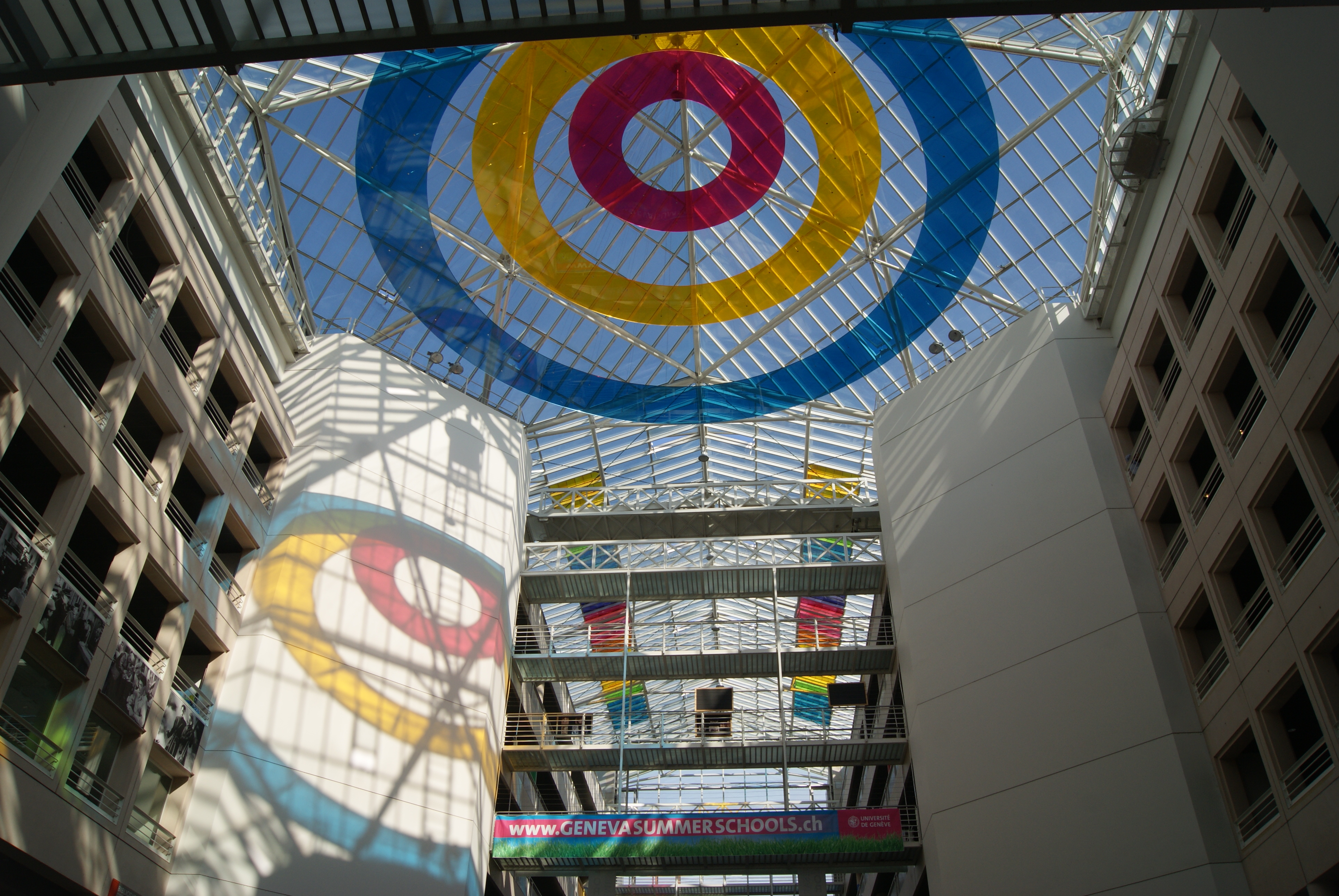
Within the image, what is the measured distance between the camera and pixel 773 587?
3719 centimetres

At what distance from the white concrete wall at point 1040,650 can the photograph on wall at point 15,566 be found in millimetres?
22265

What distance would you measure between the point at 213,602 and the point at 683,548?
80.9ft

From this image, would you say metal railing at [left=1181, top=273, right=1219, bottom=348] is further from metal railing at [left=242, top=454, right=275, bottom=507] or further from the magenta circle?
metal railing at [left=242, top=454, right=275, bottom=507]

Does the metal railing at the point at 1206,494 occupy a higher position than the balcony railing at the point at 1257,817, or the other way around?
the metal railing at the point at 1206,494

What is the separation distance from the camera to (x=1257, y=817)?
2041 cm

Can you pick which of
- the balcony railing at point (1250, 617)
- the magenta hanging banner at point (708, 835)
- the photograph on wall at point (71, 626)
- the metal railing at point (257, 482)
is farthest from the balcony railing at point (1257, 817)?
the metal railing at point (257, 482)

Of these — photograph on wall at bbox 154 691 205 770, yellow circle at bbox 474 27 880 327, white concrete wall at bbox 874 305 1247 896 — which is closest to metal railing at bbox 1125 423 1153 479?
white concrete wall at bbox 874 305 1247 896

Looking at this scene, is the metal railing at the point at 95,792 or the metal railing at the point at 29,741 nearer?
the metal railing at the point at 29,741

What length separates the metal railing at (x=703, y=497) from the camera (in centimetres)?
4156

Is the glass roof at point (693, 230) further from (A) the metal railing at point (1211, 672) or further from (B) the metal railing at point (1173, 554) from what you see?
(A) the metal railing at point (1211, 672)

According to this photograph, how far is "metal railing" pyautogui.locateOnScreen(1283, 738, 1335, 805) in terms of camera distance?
1808 centimetres

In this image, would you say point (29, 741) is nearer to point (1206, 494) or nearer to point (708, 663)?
point (708, 663)

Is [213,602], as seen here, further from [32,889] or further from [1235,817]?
[1235,817]

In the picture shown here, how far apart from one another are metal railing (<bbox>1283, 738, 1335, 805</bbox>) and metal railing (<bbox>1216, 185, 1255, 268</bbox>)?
10.2 metres
